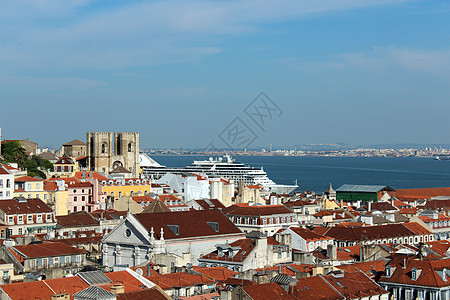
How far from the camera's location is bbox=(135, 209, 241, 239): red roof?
149 feet

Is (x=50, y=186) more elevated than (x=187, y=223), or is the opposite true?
(x=50, y=186)

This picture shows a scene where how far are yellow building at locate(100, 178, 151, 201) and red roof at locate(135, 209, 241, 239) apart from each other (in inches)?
1145

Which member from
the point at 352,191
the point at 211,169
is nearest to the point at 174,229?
the point at 352,191

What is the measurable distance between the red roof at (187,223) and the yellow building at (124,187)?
95.5ft

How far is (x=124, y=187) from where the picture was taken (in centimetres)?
8012

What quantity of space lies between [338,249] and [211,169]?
115 meters

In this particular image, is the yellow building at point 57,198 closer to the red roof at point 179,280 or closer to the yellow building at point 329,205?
the yellow building at point 329,205

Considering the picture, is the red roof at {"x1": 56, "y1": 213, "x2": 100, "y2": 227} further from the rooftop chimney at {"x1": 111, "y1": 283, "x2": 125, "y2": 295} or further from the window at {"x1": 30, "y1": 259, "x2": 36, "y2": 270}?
the rooftop chimney at {"x1": 111, "y1": 283, "x2": 125, "y2": 295}

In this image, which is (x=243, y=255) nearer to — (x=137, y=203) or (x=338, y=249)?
(x=338, y=249)

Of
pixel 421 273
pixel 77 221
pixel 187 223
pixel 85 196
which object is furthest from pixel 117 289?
pixel 85 196

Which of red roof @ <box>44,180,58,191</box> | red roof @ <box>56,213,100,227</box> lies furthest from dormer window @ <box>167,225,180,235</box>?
red roof @ <box>44,180,58,191</box>

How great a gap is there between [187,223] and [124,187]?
34.2m

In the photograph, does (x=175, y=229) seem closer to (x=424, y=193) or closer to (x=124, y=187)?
(x=124, y=187)

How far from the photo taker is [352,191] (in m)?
100
